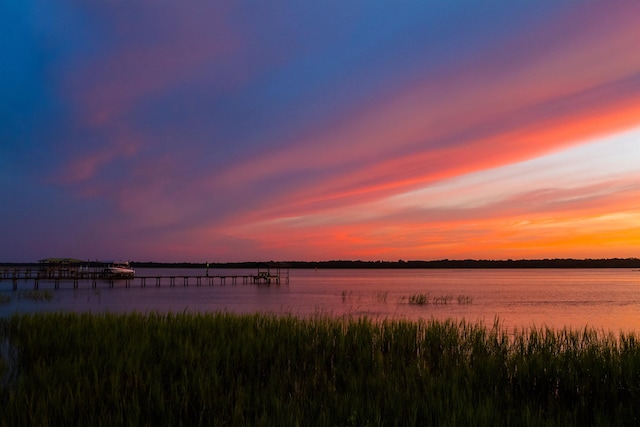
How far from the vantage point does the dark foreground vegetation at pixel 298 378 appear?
7.35 meters

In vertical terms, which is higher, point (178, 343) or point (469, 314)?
point (178, 343)

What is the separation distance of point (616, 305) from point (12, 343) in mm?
51993

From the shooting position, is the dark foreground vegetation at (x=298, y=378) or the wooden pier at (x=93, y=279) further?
the wooden pier at (x=93, y=279)

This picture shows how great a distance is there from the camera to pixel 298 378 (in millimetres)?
11133

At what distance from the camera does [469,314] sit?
36.9m

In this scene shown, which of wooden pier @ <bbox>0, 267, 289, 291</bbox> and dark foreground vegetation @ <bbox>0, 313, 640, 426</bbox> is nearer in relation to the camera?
dark foreground vegetation @ <bbox>0, 313, 640, 426</bbox>

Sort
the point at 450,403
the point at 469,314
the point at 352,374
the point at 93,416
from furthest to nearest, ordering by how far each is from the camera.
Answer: the point at 469,314, the point at 352,374, the point at 450,403, the point at 93,416

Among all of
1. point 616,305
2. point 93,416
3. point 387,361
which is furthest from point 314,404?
point 616,305

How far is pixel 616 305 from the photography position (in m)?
46.7

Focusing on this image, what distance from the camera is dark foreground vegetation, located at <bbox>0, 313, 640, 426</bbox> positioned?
735 cm

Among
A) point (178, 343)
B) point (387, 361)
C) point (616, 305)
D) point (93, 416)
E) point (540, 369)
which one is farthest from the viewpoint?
point (616, 305)

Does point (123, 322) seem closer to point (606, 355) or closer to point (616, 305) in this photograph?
point (606, 355)

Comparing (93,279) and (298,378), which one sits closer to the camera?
(298,378)

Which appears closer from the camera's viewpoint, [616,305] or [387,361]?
[387,361]
